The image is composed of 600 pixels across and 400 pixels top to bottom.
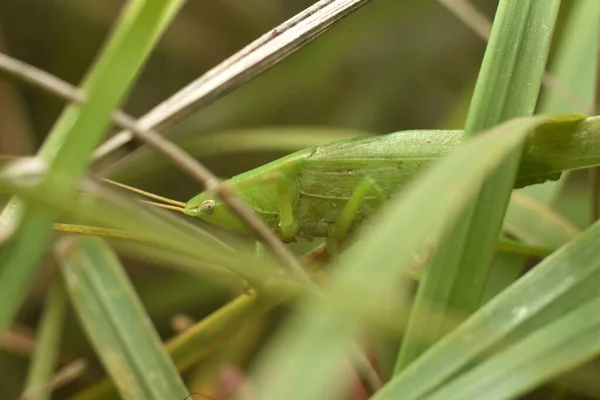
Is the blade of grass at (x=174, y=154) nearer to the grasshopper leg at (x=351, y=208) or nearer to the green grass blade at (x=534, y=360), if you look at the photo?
the green grass blade at (x=534, y=360)

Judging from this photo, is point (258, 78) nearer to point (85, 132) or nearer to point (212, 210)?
point (212, 210)

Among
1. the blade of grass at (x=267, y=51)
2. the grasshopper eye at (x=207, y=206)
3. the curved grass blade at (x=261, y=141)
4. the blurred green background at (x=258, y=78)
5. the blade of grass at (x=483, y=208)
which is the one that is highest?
the blurred green background at (x=258, y=78)

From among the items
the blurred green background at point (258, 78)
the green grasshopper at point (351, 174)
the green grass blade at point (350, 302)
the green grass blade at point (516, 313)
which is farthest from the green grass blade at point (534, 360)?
the blurred green background at point (258, 78)

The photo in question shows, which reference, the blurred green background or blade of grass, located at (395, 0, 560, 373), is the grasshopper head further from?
the blurred green background

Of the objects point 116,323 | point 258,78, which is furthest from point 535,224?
point 258,78

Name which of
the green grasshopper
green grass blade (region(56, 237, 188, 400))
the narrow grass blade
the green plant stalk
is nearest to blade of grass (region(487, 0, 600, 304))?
the narrow grass blade

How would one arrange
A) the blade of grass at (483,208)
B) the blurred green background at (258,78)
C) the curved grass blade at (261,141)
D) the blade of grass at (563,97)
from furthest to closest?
the blurred green background at (258,78), the curved grass blade at (261,141), the blade of grass at (563,97), the blade of grass at (483,208)
